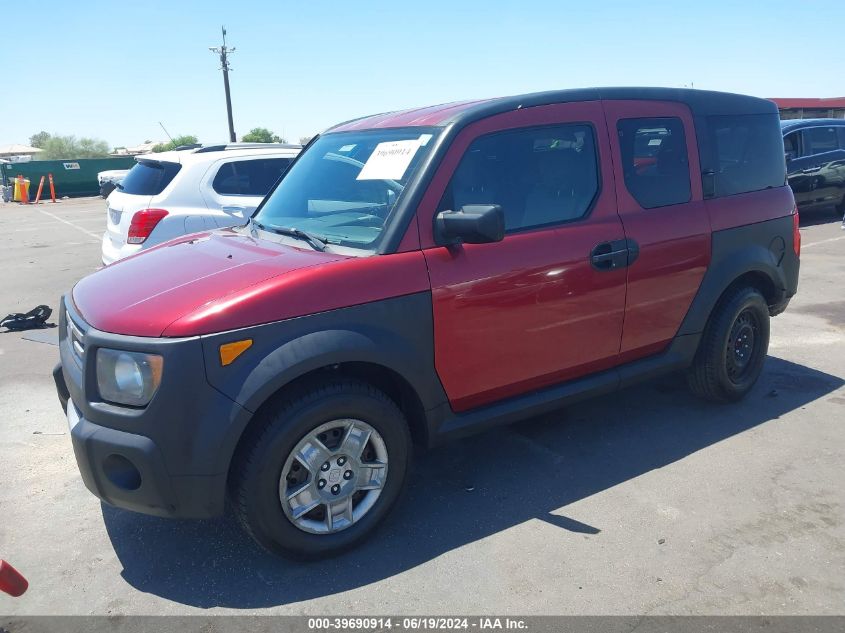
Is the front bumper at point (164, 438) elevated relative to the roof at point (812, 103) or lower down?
lower down

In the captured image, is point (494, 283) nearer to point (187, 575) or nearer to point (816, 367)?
point (187, 575)

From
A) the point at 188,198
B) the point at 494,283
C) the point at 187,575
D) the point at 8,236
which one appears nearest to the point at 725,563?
the point at 494,283

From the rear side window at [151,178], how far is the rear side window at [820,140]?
35.9ft

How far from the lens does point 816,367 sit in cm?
541

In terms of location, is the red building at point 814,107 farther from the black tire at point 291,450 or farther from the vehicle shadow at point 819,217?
the black tire at point 291,450

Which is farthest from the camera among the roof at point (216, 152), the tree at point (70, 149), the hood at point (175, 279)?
the tree at point (70, 149)

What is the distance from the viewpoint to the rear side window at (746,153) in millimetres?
4371

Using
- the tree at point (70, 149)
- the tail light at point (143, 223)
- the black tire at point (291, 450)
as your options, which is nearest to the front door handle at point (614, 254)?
the black tire at point (291, 450)

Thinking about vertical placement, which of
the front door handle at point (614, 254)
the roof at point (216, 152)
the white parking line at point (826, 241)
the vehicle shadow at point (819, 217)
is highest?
the roof at point (216, 152)

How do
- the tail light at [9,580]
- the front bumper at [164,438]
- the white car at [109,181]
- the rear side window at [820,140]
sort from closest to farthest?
the tail light at [9,580]
the front bumper at [164,438]
the white car at [109,181]
the rear side window at [820,140]

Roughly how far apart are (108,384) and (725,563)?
2721mm

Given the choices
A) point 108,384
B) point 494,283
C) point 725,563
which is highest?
point 494,283

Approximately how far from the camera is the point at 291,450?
2.87 meters

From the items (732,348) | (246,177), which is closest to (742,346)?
(732,348)
